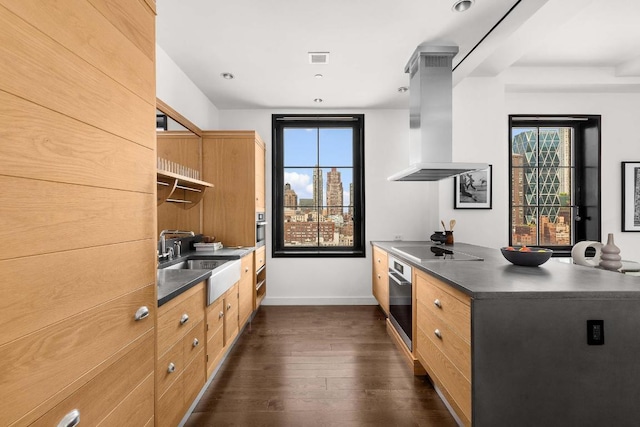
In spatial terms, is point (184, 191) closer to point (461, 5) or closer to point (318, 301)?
point (318, 301)

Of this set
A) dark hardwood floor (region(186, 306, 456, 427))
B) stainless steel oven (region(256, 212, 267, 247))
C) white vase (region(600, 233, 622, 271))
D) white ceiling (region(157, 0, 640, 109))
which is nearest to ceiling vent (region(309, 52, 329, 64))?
white ceiling (region(157, 0, 640, 109))

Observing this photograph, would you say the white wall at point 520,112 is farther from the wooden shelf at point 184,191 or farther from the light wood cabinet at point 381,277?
the wooden shelf at point 184,191

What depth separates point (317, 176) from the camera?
4.31m

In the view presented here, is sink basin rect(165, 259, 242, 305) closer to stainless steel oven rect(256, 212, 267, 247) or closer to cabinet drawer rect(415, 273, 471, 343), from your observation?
stainless steel oven rect(256, 212, 267, 247)

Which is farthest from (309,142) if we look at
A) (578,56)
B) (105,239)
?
(105,239)

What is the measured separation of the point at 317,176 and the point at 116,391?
137 inches

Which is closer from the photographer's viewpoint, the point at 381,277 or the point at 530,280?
the point at 530,280

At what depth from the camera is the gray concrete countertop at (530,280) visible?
1.38m

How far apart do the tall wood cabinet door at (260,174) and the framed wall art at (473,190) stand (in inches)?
89.6

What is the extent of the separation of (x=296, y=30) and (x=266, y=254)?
271 cm

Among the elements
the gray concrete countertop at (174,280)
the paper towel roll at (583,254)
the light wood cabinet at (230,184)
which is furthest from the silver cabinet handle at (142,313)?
the paper towel roll at (583,254)

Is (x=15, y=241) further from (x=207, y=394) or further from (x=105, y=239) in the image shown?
(x=207, y=394)

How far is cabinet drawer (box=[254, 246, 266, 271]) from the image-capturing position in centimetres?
365

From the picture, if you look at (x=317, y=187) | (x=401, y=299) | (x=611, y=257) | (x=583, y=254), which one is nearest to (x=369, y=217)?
(x=317, y=187)
